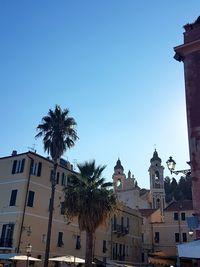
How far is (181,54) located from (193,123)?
13.5 ft

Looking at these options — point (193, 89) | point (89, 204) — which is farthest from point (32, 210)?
point (193, 89)

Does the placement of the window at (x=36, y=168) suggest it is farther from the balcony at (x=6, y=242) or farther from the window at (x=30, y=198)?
the balcony at (x=6, y=242)

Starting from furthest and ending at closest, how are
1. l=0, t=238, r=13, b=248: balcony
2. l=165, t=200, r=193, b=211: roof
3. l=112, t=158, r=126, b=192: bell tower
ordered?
l=112, t=158, r=126, b=192: bell tower
l=165, t=200, r=193, b=211: roof
l=0, t=238, r=13, b=248: balcony

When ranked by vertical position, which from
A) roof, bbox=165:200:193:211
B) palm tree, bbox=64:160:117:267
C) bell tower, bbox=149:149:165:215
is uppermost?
bell tower, bbox=149:149:165:215

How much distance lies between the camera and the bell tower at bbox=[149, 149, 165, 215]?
82188 mm

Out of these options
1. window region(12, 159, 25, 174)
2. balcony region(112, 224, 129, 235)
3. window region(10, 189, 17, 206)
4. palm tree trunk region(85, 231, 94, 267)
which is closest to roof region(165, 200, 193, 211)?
balcony region(112, 224, 129, 235)

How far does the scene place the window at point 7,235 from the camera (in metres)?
34.2

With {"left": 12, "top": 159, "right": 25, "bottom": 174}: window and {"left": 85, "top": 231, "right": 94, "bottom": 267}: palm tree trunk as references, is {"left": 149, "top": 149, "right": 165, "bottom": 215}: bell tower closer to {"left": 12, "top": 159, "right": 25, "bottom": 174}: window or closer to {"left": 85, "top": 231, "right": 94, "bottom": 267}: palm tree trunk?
{"left": 12, "top": 159, "right": 25, "bottom": 174}: window

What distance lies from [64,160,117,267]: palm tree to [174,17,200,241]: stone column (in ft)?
43.3

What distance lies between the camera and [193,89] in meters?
18.3

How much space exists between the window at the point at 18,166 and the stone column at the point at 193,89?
2339 centimetres

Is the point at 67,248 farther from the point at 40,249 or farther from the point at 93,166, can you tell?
the point at 93,166

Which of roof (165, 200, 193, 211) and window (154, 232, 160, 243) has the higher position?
roof (165, 200, 193, 211)

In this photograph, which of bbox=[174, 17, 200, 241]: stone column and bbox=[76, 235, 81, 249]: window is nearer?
bbox=[174, 17, 200, 241]: stone column
